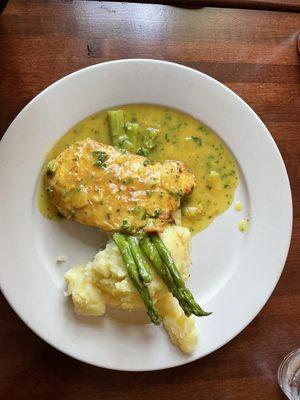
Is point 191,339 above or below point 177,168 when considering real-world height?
below

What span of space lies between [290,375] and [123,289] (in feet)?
4.49

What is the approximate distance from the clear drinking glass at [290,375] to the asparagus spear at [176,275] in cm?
82

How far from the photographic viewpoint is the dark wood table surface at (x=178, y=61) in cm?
320

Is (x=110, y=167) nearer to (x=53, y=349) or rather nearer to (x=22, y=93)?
(x=22, y=93)

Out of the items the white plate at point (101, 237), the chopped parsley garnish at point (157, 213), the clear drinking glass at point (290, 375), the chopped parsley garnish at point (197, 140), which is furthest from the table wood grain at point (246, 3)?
the clear drinking glass at point (290, 375)

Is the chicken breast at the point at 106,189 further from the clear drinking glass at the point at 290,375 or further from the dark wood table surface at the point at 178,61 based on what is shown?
the clear drinking glass at the point at 290,375

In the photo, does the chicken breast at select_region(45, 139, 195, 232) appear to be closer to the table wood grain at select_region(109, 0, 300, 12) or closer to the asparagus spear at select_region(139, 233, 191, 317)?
the asparagus spear at select_region(139, 233, 191, 317)

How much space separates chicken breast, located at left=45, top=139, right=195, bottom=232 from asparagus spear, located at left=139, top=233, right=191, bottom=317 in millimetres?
81

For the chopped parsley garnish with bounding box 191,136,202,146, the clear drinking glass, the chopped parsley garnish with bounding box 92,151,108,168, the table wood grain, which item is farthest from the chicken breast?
the clear drinking glass

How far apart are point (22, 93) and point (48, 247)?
3.08 feet

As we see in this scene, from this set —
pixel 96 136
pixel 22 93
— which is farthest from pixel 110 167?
pixel 22 93

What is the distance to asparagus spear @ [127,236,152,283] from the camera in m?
2.93

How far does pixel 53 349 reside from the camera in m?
3.24

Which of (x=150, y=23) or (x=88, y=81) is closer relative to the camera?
(x=88, y=81)
